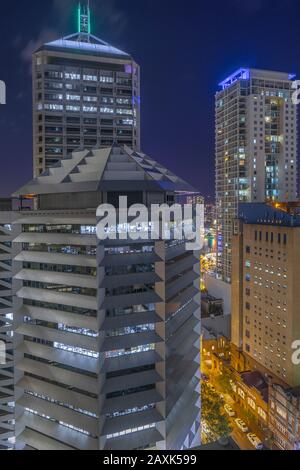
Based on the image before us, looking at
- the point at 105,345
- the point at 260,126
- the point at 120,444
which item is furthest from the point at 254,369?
the point at 260,126

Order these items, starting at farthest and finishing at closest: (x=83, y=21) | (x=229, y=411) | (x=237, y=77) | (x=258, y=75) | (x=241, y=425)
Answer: (x=237, y=77) → (x=258, y=75) → (x=83, y=21) → (x=229, y=411) → (x=241, y=425)

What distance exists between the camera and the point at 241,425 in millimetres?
40500

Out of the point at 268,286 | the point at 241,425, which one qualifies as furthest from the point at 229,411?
the point at 268,286

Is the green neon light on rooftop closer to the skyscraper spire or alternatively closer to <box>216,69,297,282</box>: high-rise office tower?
the skyscraper spire

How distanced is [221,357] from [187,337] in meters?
28.4

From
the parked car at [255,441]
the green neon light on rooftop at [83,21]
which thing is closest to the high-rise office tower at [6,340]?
the parked car at [255,441]

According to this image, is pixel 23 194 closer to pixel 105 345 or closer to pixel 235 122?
pixel 105 345

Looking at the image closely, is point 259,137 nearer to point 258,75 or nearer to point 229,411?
point 258,75

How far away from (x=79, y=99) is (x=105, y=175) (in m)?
28.7

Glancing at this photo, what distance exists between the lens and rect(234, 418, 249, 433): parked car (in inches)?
1562

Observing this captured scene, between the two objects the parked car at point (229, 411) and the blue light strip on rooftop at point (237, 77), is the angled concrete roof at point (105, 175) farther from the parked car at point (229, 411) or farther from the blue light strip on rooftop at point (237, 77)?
the blue light strip on rooftop at point (237, 77)

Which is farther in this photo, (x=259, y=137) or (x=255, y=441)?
(x=259, y=137)

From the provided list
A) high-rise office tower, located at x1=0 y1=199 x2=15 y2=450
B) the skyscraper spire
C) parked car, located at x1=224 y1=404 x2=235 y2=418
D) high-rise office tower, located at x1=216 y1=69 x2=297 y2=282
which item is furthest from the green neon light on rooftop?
parked car, located at x1=224 y1=404 x2=235 y2=418

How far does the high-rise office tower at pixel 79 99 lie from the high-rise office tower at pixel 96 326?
74.6 ft
